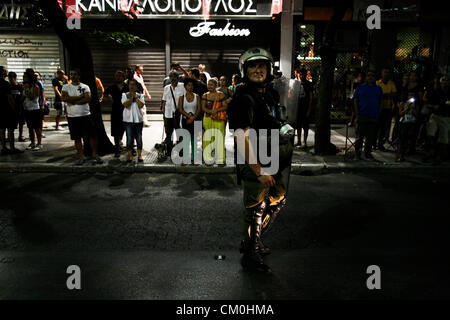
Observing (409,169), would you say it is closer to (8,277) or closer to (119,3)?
(8,277)

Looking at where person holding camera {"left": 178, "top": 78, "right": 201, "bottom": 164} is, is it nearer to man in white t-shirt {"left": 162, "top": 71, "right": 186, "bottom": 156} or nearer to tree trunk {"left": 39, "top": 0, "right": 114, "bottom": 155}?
man in white t-shirt {"left": 162, "top": 71, "right": 186, "bottom": 156}

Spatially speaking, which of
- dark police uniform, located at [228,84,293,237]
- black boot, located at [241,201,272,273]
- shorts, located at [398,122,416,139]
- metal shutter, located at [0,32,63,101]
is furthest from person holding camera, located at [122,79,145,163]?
metal shutter, located at [0,32,63,101]

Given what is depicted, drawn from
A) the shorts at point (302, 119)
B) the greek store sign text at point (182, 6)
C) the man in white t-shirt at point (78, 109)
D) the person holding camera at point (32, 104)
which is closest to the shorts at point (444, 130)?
the shorts at point (302, 119)

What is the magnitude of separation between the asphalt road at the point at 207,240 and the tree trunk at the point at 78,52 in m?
2.44

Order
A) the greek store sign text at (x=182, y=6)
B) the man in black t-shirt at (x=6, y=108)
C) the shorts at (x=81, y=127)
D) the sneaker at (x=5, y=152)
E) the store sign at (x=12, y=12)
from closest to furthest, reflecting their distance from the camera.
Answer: the shorts at (x=81, y=127), the man in black t-shirt at (x=6, y=108), the sneaker at (x=5, y=152), the greek store sign text at (x=182, y=6), the store sign at (x=12, y=12)

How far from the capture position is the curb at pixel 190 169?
8.20 metres

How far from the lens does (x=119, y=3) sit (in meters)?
14.9

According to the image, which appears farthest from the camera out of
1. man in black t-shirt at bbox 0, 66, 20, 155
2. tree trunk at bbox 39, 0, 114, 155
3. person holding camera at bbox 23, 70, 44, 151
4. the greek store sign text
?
the greek store sign text

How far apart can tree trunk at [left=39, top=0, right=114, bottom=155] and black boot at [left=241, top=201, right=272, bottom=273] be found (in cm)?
660

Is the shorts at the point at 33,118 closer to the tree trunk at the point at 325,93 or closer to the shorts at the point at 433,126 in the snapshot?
the tree trunk at the point at 325,93

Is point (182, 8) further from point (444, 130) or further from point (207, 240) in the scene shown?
point (207, 240)

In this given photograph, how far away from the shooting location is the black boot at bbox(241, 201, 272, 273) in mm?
3812
